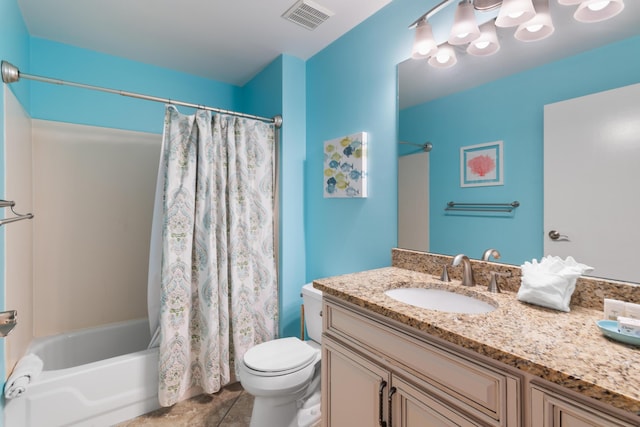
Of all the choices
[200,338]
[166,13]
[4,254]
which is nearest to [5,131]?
[4,254]

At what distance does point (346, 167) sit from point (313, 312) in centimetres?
96

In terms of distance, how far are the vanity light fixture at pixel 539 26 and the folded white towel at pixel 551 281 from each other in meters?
0.82

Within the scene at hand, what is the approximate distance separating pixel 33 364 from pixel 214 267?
1.01 m

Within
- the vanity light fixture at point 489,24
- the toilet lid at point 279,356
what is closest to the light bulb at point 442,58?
the vanity light fixture at point 489,24

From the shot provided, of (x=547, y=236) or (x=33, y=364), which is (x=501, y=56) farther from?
(x=33, y=364)

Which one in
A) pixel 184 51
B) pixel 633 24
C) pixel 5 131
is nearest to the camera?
pixel 633 24

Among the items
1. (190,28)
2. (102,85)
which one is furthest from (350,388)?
(102,85)

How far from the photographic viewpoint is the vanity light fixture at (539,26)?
109cm

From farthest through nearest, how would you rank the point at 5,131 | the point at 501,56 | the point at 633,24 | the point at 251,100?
1. the point at 251,100
2. the point at 5,131
3. the point at 501,56
4. the point at 633,24

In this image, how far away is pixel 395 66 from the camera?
1649 millimetres

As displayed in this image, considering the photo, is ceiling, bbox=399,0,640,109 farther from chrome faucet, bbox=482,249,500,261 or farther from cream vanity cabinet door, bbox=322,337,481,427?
cream vanity cabinet door, bbox=322,337,481,427

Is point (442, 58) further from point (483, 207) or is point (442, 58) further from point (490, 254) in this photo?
point (490, 254)

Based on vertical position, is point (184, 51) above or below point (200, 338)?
above

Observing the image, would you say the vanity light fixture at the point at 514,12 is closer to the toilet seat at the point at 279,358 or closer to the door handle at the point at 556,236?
the door handle at the point at 556,236
